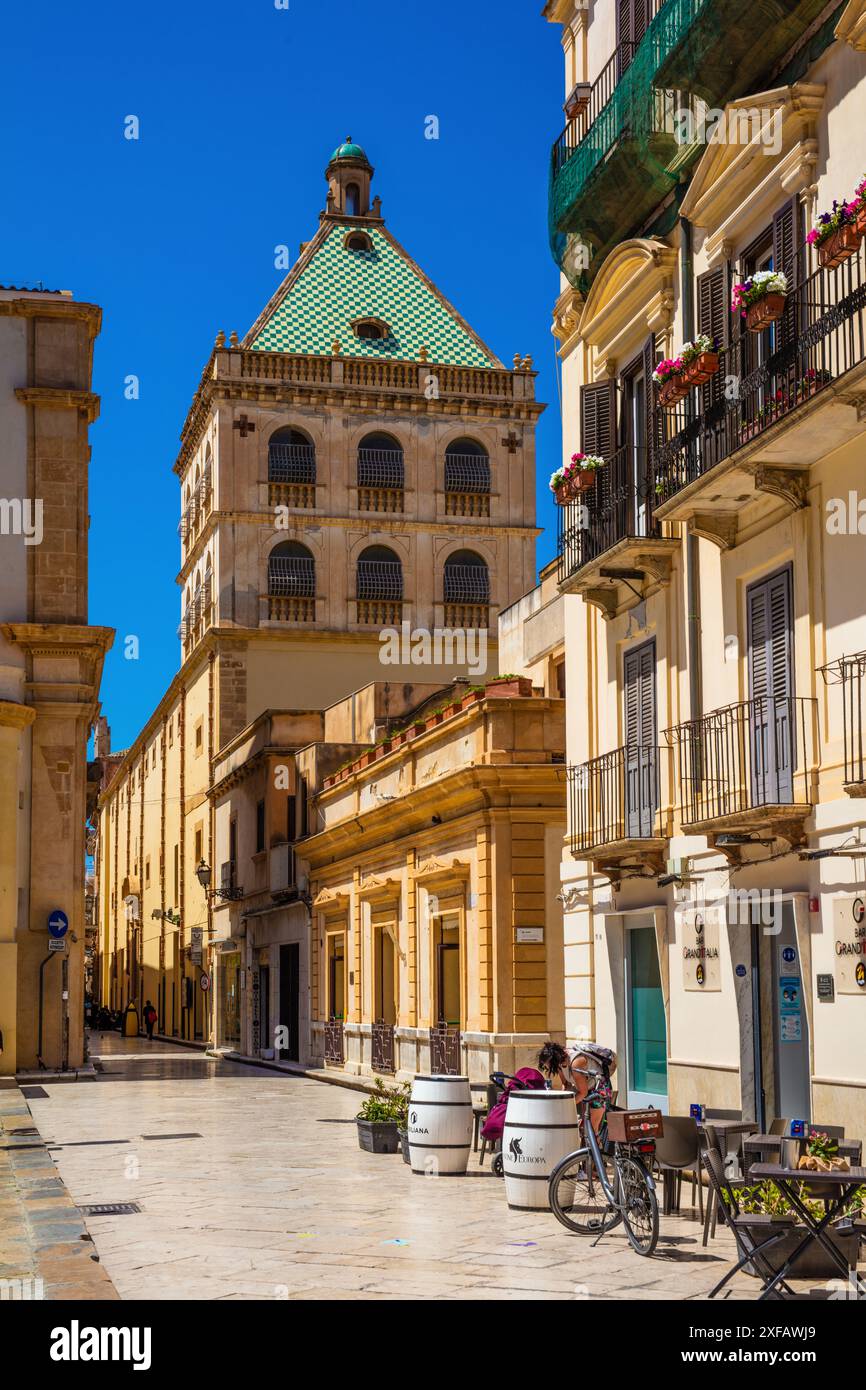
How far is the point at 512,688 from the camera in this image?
25.9 meters

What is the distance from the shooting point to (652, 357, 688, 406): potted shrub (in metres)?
16.6

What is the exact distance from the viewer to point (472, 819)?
25734mm

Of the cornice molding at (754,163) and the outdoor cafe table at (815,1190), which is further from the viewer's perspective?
the cornice molding at (754,163)

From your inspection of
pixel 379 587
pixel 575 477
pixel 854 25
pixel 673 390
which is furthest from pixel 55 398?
pixel 854 25

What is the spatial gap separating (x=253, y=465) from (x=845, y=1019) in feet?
131

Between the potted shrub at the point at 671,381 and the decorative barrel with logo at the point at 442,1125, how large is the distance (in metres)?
6.92

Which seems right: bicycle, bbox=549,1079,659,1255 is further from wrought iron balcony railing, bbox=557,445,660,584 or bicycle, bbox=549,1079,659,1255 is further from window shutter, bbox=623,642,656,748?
wrought iron balcony railing, bbox=557,445,660,584

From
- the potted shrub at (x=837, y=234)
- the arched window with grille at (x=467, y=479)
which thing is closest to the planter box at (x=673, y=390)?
the potted shrub at (x=837, y=234)

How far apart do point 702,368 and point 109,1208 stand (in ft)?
29.7

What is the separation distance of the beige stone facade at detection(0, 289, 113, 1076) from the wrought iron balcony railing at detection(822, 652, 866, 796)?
23.1 metres

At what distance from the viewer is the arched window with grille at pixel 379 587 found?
52.4 m

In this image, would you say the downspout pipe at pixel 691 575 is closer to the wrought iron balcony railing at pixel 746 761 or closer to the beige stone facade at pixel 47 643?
the wrought iron balcony railing at pixel 746 761

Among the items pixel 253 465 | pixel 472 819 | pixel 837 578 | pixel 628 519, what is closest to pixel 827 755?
pixel 837 578
